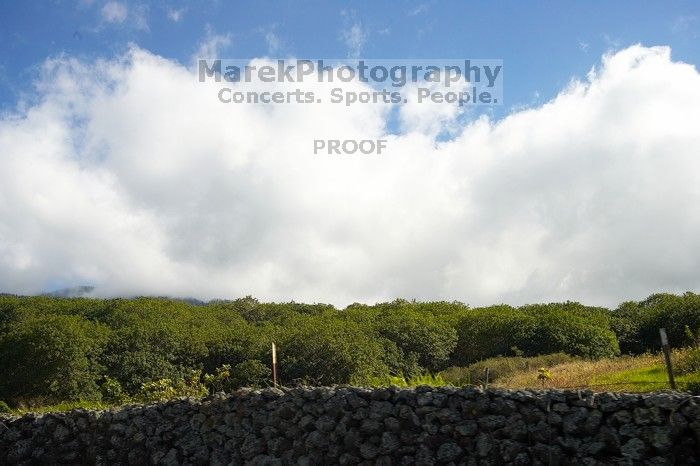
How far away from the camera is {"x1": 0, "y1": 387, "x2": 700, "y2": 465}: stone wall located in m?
7.65

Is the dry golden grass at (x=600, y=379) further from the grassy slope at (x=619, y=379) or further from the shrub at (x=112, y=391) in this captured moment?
the shrub at (x=112, y=391)

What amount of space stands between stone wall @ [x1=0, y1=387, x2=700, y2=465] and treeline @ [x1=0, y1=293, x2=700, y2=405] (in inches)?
720

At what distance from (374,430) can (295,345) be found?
29.6 m

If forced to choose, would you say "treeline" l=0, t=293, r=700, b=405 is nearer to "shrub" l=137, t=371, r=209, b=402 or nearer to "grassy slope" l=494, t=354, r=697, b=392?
"shrub" l=137, t=371, r=209, b=402

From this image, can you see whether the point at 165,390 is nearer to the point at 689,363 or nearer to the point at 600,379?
the point at 600,379

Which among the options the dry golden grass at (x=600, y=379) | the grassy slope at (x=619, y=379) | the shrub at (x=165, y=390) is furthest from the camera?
the shrub at (x=165, y=390)

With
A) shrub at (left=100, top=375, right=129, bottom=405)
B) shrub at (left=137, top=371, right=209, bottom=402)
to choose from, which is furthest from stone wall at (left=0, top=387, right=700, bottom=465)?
shrub at (left=100, top=375, right=129, bottom=405)

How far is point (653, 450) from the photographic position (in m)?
7.46

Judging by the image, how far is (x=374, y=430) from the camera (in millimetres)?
9328

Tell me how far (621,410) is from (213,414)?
6.53 m

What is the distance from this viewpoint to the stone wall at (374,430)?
25.1ft

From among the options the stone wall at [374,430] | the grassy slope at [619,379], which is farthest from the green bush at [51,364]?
the grassy slope at [619,379]

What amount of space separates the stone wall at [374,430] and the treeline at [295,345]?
720 inches

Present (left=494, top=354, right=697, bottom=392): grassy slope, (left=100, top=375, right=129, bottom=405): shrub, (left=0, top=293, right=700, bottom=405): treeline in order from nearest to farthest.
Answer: (left=494, top=354, right=697, bottom=392): grassy slope, (left=100, top=375, right=129, bottom=405): shrub, (left=0, top=293, right=700, bottom=405): treeline
